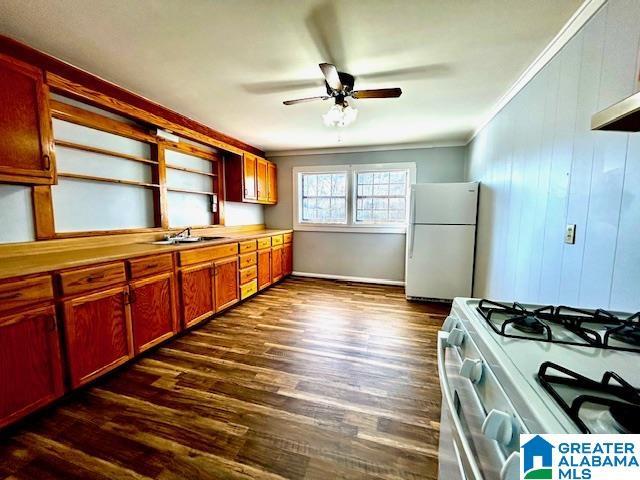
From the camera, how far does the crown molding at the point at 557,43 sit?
1356mm

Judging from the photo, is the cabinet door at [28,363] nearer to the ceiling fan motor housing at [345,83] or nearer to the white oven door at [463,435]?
the white oven door at [463,435]

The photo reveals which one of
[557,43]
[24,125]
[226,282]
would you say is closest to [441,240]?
[557,43]

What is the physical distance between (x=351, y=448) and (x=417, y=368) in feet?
3.01

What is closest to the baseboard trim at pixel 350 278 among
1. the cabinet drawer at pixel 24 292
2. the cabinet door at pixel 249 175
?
the cabinet door at pixel 249 175

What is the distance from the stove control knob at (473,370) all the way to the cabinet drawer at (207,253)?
2.51m

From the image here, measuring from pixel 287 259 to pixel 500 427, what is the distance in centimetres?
443

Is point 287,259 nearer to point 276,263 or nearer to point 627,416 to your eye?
point 276,263

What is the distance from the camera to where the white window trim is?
4375mm

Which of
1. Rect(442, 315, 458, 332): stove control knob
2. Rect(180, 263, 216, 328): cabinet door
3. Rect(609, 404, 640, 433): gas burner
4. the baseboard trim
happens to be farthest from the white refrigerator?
Rect(609, 404, 640, 433): gas burner

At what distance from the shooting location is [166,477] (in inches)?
49.1

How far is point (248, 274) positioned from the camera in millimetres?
3598

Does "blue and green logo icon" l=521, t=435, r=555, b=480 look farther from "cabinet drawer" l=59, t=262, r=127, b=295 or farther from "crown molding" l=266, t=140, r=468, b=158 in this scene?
"crown molding" l=266, t=140, r=468, b=158

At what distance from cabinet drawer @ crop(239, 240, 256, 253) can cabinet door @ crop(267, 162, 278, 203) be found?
1.25 meters

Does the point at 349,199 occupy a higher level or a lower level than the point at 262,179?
lower
